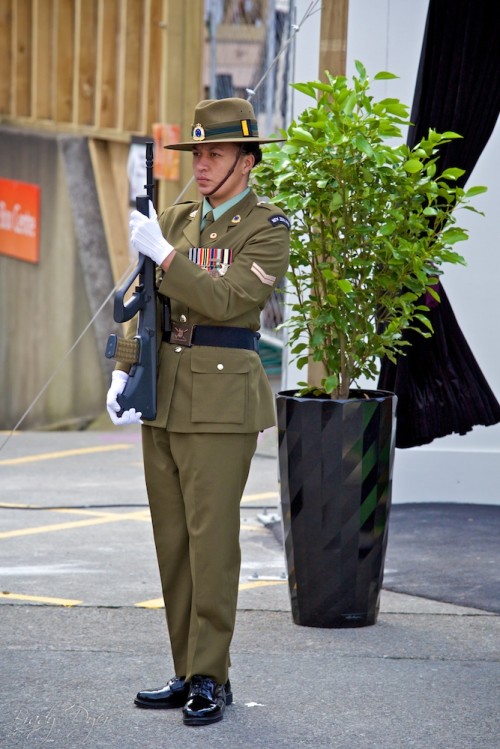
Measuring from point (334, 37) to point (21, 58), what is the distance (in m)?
6.91

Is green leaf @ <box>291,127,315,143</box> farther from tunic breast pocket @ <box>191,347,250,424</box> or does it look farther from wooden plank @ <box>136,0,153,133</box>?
wooden plank @ <box>136,0,153,133</box>

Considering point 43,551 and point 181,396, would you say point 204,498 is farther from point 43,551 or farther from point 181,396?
point 43,551

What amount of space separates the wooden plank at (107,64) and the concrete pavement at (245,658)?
5010 millimetres

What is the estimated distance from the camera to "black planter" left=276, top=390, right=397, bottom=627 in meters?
5.30

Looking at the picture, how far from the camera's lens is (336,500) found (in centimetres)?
532

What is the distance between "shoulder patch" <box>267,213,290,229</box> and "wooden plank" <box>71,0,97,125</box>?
766 centimetres

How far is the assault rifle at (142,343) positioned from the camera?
435 cm

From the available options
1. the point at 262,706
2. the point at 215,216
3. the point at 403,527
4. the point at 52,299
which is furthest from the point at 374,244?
the point at 52,299

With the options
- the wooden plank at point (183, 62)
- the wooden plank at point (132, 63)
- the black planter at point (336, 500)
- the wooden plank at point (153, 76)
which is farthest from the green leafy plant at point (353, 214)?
the wooden plank at point (132, 63)

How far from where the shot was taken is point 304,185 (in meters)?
5.23

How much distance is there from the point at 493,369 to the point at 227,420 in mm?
3820

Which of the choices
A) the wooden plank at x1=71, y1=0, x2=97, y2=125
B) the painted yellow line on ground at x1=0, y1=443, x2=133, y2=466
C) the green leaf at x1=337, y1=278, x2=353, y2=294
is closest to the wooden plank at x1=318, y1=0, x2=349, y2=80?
the green leaf at x1=337, y1=278, x2=353, y2=294

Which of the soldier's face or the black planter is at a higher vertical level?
the soldier's face

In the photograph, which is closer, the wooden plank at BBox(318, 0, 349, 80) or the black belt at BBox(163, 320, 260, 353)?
the black belt at BBox(163, 320, 260, 353)
